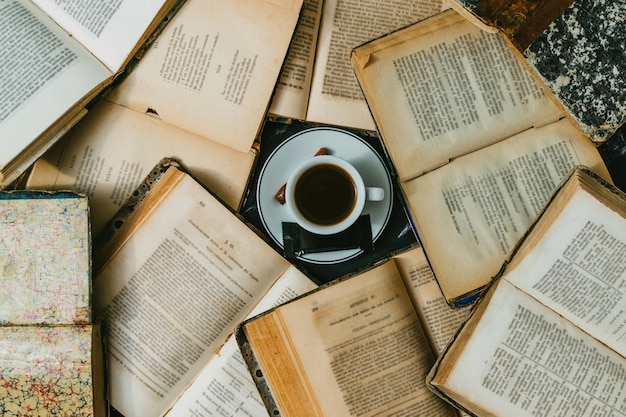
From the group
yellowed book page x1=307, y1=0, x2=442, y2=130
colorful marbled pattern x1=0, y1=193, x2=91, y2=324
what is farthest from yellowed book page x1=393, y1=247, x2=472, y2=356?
colorful marbled pattern x1=0, y1=193, x2=91, y2=324

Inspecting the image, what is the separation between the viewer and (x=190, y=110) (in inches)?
38.7

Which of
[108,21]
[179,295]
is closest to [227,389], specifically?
[179,295]

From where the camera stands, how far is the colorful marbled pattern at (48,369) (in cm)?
92

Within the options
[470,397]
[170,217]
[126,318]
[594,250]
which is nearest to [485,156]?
[594,250]

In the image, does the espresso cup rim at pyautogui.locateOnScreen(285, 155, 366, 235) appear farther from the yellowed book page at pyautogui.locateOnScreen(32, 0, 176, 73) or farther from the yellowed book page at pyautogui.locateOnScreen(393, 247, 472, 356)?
the yellowed book page at pyautogui.locateOnScreen(32, 0, 176, 73)

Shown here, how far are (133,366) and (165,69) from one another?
51cm

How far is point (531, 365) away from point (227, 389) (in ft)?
1.62

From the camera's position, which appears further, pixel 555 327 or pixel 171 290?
pixel 171 290

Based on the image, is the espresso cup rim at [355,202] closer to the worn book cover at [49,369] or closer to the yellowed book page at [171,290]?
the yellowed book page at [171,290]

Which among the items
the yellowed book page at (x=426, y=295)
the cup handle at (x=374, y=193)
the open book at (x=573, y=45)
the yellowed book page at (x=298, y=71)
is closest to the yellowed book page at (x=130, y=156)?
the yellowed book page at (x=298, y=71)

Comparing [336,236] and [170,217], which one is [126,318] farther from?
[336,236]

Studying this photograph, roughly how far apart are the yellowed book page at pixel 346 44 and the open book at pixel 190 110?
0.07 m

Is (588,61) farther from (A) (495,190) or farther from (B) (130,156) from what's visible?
(B) (130,156)

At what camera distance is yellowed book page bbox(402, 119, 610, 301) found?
0.91 m
